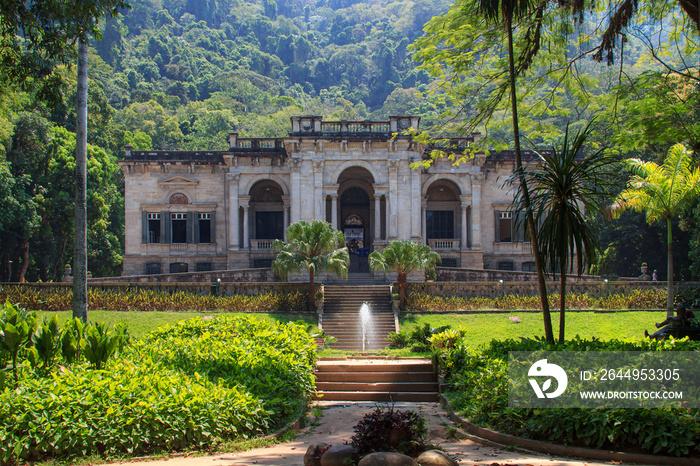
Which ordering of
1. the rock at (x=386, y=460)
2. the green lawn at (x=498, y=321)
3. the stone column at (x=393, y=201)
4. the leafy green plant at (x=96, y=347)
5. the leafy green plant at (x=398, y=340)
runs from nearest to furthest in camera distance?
the rock at (x=386, y=460) < the leafy green plant at (x=96, y=347) < the leafy green plant at (x=398, y=340) < the green lawn at (x=498, y=321) < the stone column at (x=393, y=201)

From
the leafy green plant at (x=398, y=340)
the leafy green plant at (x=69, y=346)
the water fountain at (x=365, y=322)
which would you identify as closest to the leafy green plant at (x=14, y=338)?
the leafy green plant at (x=69, y=346)

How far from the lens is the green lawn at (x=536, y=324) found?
20406 mm

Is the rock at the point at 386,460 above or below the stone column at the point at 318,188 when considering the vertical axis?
below

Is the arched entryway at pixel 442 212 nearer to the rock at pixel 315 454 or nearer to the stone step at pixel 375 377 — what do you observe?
the stone step at pixel 375 377

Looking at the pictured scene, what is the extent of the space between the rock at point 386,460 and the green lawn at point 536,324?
13.6 metres

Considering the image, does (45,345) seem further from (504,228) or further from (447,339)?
(504,228)

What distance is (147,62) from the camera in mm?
92812

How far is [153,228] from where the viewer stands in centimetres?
3494

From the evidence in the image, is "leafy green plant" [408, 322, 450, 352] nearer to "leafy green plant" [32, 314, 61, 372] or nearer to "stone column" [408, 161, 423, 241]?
"leafy green plant" [32, 314, 61, 372]

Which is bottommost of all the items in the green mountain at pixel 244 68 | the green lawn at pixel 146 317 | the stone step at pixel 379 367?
the stone step at pixel 379 367

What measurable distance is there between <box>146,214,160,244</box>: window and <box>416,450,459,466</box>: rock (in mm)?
31313

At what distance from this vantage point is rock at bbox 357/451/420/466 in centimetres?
613

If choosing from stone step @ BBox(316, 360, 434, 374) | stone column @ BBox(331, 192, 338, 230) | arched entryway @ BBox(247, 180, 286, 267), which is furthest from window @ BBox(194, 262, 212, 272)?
stone step @ BBox(316, 360, 434, 374)

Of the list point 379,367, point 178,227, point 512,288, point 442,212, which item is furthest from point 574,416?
point 178,227
